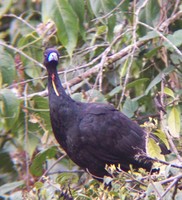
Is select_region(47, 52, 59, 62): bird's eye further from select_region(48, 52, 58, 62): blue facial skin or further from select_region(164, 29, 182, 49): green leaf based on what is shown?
select_region(164, 29, 182, 49): green leaf

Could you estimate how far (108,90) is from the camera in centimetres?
564

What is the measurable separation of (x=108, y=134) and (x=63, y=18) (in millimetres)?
897

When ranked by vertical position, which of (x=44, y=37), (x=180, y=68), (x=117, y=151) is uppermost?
(x=44, y=37)

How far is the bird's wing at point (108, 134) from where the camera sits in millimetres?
4859

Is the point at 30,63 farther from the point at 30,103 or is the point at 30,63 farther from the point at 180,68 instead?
the point at 180,68

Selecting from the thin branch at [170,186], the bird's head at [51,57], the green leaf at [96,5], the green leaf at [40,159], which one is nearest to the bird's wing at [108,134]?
the green leaf at [40,159]

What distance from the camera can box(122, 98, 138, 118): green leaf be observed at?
16.0 feet

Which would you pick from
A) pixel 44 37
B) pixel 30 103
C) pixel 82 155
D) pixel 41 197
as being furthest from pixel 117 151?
pixel 41 197

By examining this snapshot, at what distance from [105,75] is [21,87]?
65cm

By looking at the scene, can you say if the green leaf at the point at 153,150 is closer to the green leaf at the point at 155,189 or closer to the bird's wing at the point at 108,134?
the green leaf at the point at 155,189

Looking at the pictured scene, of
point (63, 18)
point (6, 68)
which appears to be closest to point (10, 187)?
point (6, 68)

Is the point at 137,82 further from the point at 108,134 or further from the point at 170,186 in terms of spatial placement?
the point at 170,186

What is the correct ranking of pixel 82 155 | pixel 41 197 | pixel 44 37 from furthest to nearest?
pixel 44 37
pixel 82 155
pixel 41 197

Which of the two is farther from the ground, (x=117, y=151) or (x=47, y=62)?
(x=47, y=62)
